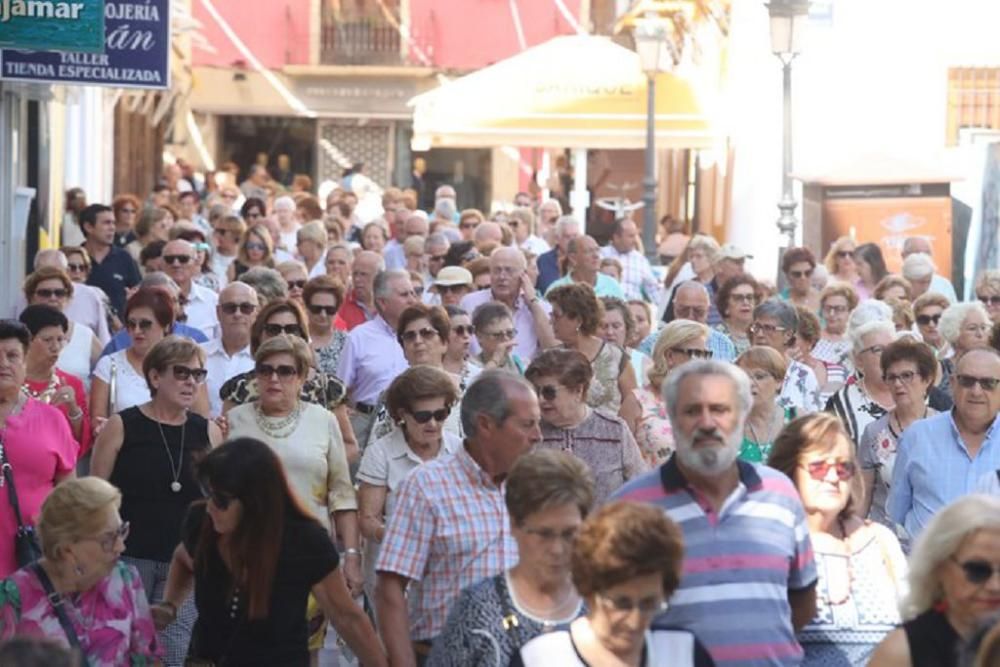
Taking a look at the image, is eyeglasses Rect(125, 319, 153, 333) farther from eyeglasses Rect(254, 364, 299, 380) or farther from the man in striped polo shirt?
the man in striped polo shirt

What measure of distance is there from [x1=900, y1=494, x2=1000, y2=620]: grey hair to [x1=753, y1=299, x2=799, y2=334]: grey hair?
7.37 m

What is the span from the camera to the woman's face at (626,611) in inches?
223

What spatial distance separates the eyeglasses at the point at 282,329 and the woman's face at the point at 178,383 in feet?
5.75

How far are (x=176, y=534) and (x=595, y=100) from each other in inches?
704

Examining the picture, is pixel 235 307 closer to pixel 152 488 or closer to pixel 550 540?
pixel 152 488

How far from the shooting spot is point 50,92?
21.6 m

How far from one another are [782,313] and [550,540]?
703 centimetres

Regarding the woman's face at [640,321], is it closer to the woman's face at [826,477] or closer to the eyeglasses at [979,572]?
the woman's face at [826,477]

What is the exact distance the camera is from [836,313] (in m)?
14.9

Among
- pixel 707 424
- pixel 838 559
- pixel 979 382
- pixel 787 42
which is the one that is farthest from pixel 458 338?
pixel 787 42

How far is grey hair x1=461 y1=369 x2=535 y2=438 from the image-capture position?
7668 millimetres

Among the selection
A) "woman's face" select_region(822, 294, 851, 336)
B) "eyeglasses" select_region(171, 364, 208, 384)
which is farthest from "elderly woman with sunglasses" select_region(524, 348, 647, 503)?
"woman's face" select_region(822, 294, 851, 336)

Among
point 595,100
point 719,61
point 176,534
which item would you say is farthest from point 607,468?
point 719,61

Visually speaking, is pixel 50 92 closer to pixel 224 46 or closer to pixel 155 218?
pixel 155 218
